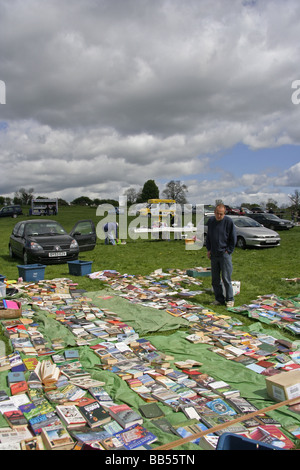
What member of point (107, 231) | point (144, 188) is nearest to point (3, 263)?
point (107, 231)

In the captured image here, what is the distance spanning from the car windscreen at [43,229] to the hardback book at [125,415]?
31.2 ft

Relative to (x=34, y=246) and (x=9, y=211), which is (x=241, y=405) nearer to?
(x=34, y=246)

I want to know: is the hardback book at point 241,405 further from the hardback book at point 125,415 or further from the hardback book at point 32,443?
the hardback book at point 32,443

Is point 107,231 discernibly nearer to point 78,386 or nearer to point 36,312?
point 36,312

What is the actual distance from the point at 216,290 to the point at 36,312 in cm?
355

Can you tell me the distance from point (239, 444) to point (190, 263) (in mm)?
9981

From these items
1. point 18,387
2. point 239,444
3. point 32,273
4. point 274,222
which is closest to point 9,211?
point 274,222

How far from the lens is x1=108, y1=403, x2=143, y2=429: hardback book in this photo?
2961mm

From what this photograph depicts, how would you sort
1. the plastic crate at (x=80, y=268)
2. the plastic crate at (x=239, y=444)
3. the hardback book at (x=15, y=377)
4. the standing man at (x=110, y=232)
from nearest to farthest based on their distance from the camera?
the plastic crate at (x=239, y=444) → the hardback book at (x=15, y=377) → the plastic crate at (x=80, y=268) → the standing man at (x=110, y=232)

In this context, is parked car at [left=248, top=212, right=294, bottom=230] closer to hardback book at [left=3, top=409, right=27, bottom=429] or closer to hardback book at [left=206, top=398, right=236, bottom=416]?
hardback book at [left=206, top=398, right=236, bottom=416]

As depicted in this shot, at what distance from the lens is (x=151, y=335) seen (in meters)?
5.35

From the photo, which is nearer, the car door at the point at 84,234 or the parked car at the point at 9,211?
the car door at the point at 84,234

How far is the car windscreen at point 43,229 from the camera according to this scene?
11977 millimetres

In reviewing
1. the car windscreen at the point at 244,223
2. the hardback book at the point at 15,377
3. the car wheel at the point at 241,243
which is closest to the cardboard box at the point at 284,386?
the hardback book at the point at 15,377
